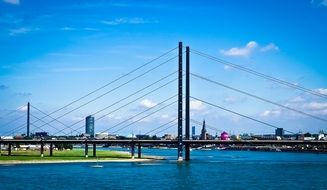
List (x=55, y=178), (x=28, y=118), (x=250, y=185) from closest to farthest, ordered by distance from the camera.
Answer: (x=250, y=185) → (x=55, y=178) → (x=28, y=118)

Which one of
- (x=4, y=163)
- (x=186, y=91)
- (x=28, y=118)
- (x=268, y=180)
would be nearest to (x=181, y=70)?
(x=186, y=91)

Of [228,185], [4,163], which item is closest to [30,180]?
[228,185]

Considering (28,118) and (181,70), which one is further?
(28,118)

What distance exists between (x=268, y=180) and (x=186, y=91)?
169 ft

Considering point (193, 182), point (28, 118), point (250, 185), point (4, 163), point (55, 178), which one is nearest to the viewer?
point (250, 185)

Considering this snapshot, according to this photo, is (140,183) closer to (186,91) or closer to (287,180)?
(287,180)

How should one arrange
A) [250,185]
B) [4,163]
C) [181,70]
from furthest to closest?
[181,70], [4,163], [250,185]

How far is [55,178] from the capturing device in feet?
250

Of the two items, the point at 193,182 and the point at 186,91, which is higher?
the point at 186,91

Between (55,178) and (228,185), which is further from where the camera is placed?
(55,178)

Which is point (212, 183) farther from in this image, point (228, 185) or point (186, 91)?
point (186, 91)

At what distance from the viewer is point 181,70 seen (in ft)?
404

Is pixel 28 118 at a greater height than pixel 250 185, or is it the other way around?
pixel 28 118

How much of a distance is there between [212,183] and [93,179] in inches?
648
